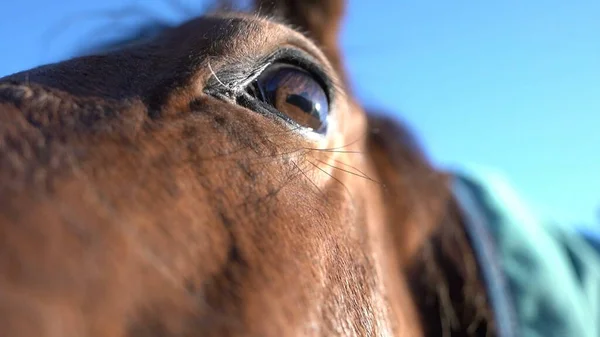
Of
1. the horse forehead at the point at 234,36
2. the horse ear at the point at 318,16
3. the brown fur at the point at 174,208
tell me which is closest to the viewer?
the brown fur at the point at 174,208

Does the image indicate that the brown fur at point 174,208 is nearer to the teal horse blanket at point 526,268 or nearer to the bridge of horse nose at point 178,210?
the bridge of horse nose at point 178,210

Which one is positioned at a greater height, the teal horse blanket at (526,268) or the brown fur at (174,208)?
the teal horse blanket at (526,268)

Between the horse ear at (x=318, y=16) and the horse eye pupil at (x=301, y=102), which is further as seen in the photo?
the horse ear at (x=318, y=16)

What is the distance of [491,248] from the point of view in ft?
7.40

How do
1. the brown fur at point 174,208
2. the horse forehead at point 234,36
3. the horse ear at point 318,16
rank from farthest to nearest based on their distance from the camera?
the horse ear at point 318,16 < the horse forehead at point 234,36 < the brown fur at point 174,208

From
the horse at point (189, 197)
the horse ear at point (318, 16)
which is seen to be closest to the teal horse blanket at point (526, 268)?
the horse at point (189, 197)

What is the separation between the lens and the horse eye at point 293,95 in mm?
1354

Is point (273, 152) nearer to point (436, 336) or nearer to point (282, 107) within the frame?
point (282, 107)

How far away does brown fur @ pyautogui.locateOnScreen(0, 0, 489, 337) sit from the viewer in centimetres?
66

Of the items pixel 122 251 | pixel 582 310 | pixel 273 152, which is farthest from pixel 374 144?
pixel 122 251

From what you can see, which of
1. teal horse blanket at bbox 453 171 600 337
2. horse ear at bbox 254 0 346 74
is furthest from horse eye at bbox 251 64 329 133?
teal horse blanket at bbox 453 171 600 337

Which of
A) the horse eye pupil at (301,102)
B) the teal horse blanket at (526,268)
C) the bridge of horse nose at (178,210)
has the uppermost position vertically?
the teal horse blanket at (526,268)

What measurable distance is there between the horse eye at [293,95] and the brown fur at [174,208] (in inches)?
2.2

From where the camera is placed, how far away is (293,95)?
1.38m
